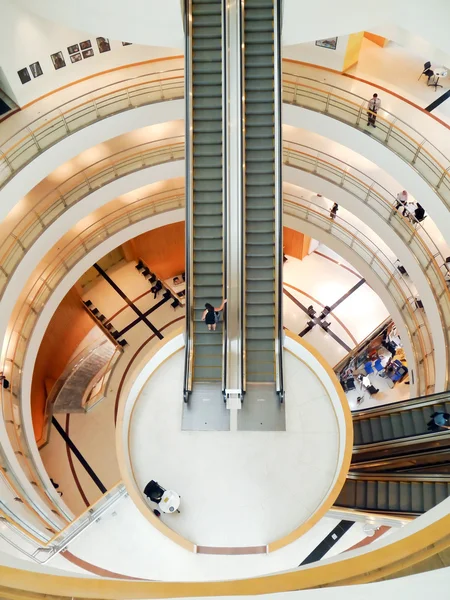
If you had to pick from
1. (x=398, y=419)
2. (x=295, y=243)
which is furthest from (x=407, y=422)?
(x=295, y=243)

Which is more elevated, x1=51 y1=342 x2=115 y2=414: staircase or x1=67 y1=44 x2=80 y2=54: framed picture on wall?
x1=67 y1=44 x2=80 y2=54: framed picture on wall

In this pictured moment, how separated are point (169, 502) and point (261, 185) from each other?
6987 millimetres

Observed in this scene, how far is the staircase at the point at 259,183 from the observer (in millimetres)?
10648

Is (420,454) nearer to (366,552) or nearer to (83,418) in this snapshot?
(366,552)

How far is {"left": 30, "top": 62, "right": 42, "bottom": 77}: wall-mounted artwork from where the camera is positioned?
12953mm

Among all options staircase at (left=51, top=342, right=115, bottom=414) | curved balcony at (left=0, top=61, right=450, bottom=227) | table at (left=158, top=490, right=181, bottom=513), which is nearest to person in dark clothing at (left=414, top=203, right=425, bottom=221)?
curved balcony at (left=0, top=61, right=450, bottom=227)

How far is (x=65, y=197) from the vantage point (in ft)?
48.0

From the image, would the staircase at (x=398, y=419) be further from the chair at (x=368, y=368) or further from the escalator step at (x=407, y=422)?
the chair at (x=368, y=368)

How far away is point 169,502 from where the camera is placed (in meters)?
8.54

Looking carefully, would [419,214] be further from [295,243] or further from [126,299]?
[126,299]

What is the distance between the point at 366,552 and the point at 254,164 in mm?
8336

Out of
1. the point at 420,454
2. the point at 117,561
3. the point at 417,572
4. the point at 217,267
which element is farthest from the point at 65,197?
the point at 417,572

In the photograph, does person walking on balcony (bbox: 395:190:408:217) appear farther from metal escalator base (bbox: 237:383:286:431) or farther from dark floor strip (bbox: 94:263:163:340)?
dark floor strip (bbox: 94:263:163:340)

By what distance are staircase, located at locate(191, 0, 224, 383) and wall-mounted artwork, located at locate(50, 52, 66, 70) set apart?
14.2 feet
